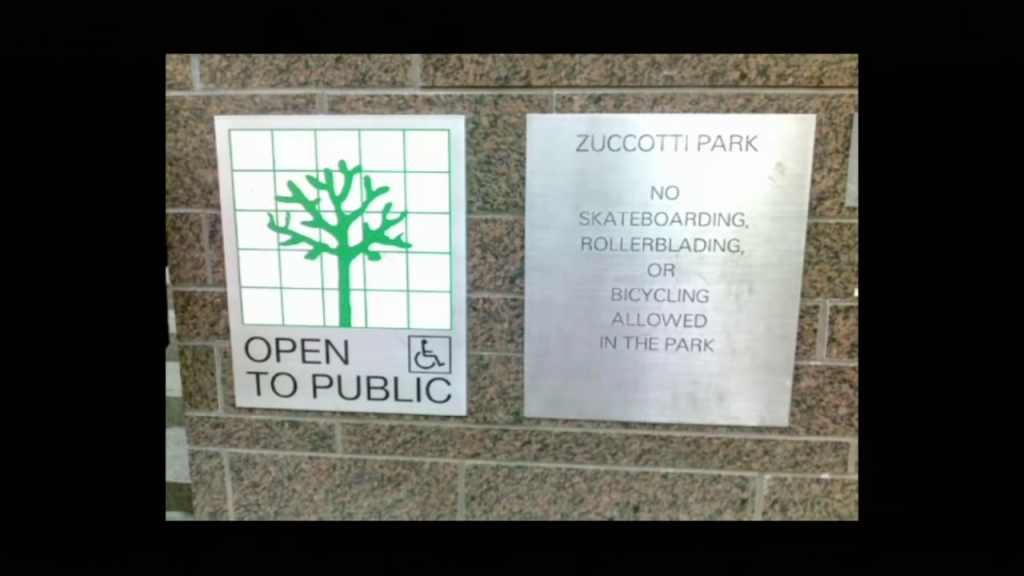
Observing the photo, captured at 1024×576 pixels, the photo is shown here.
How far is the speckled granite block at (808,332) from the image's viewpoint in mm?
1796

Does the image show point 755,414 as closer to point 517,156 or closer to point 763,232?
point 763,232

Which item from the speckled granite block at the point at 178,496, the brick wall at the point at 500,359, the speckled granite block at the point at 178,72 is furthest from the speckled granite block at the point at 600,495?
the speckled granite block at the point at 178,72

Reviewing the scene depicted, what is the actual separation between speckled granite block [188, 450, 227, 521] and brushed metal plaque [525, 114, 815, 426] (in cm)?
115

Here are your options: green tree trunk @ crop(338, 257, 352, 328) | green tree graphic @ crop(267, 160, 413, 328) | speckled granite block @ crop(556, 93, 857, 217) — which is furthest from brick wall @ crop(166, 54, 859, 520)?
green tree trunk @ crop(338, 257, 352, 328)

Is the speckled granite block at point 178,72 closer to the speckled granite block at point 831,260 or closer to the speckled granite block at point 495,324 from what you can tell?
the speckled granite block at point 495,324

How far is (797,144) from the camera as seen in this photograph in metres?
1.70

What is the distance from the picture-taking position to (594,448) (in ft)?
6.27

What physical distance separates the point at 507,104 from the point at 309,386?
1.14 m

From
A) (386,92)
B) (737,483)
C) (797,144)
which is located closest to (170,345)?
(386,92)

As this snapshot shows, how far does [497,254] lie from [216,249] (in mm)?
925

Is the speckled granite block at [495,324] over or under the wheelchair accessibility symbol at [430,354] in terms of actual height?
over

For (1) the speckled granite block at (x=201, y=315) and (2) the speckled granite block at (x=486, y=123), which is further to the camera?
(1) the speckled granite block at (x=201, y=315)

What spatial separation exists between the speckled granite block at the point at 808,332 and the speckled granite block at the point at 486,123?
0.96 m

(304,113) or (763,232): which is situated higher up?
(304,113)
